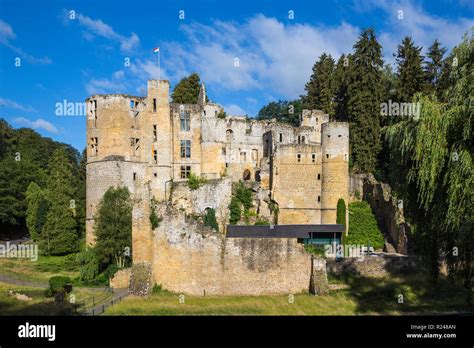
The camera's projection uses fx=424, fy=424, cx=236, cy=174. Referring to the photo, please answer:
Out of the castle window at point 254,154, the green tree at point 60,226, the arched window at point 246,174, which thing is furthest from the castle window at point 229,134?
the green tree at point 60,226

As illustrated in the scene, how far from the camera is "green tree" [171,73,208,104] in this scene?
5353 cm

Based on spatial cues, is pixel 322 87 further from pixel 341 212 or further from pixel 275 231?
pixel 275 231

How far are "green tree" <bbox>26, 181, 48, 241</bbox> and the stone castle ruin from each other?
9.45 metres

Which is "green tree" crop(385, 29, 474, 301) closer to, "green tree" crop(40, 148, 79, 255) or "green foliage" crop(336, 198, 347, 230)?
"green foliage" crop(336, 198, 347, 230)

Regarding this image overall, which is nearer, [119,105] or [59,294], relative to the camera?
[59,294]

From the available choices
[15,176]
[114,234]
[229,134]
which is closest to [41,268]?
[114,234]

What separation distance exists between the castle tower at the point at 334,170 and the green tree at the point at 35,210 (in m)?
27.5

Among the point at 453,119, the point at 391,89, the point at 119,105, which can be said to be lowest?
the point at 453,119

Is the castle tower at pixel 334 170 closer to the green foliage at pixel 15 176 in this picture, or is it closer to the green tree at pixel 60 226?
the green tree at pixel 60 226

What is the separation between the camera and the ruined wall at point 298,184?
125 ft
